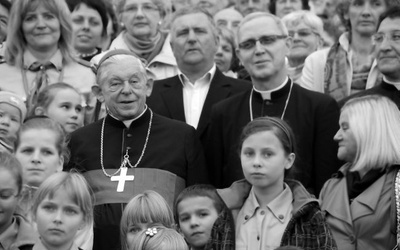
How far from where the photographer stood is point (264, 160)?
25.6 feet

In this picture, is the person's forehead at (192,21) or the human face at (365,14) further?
the human face at (365,14)

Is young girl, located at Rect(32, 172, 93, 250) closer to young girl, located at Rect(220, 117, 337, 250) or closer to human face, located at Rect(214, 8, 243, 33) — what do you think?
young girl, located at Rect(220, 117, 337, 250)

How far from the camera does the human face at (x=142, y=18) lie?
432 inches

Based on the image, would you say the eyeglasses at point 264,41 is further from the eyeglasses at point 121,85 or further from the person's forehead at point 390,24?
the eyeglasses at point 121,85

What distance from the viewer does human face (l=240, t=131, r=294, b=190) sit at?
7.76 metres

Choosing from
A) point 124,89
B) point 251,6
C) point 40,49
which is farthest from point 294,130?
point 251,6

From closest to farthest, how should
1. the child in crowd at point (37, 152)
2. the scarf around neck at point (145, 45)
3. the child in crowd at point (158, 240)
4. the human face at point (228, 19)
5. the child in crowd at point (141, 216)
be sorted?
the child in crowd at point (158, 240) → the child in crowd at point (141, 216) → the child in crowd at point (37, 152) → the scarf around neck at point (145, 45) → the human face at point (228, 19)

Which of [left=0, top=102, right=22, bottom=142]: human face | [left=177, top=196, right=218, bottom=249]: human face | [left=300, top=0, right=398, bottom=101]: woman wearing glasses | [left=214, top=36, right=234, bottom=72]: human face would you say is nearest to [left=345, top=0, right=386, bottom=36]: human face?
[left=300, top=0, right=398, bottom=101]: woman wearing glasses

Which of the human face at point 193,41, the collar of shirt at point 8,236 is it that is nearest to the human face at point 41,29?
the human face at point 193,41

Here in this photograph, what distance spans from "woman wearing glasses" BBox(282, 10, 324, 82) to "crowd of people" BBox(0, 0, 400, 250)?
1.17 metres

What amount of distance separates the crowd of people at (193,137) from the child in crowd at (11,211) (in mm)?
11

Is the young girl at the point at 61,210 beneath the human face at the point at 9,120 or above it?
beneath

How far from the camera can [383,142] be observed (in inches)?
321

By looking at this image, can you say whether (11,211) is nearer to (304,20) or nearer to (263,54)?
(263,54)
